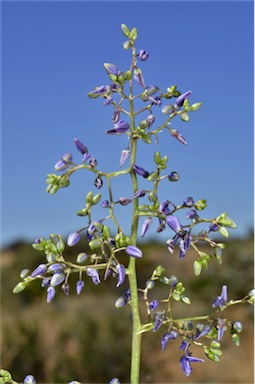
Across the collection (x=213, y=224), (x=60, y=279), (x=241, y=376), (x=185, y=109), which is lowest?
(x=241, y=376)

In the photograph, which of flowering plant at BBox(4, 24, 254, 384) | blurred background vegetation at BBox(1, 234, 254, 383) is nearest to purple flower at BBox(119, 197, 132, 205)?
flowering plant at BBox(4, 24, 254, 384)

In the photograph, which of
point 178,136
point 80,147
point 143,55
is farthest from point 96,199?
point 143,55

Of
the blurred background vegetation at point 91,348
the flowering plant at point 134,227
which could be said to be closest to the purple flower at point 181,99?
the flowering plant at point 134,227

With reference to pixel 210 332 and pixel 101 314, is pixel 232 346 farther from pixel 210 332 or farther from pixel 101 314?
pixel 210 332

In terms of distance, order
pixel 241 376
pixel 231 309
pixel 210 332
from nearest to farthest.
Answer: pixel 210 332 → pixel 241 376 → pixel 231 309

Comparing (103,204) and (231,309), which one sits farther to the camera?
(231,309)

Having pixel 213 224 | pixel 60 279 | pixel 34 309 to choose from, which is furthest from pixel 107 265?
pixel 34 309

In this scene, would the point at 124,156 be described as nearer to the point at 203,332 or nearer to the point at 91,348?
the point at 203,332
